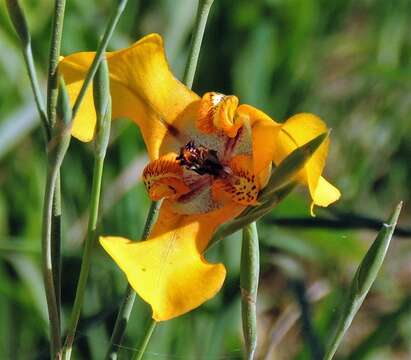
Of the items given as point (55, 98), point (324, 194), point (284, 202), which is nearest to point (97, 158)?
point (55, 98)

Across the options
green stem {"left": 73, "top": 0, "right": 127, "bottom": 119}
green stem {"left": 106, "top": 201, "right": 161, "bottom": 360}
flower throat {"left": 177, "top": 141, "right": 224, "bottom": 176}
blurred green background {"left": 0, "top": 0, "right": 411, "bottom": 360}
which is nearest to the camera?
green stem {"left": 73, "top": 0, "right": 127, "bottom": 119}

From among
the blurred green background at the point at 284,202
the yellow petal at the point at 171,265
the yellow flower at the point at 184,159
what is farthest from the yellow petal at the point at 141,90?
the blurred green background at the point at 284,202

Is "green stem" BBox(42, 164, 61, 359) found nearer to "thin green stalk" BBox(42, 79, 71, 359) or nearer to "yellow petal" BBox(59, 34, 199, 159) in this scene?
"thin green stalk" BBox(42, 79, 71, 359)

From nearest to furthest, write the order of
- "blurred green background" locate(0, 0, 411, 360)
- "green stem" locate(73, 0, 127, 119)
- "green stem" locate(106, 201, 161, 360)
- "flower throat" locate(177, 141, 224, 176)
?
"green stem" locate(73, 0, 127, 119)
"green stem" locate(106, 201, 161, 360)
"flower throat" locate(177, 141, 224, 176)
"blurred green background" locate(0, 0, 411, 360)

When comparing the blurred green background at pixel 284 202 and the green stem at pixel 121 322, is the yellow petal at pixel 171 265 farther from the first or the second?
the blurred green background at pixel 284 202

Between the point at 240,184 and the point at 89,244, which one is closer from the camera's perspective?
the point at 89,244

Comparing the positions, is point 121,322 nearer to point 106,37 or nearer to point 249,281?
point 249,281

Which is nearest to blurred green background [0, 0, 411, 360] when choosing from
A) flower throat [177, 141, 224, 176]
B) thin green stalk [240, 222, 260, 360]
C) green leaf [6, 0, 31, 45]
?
flower throat [177, 141, 224, 176]

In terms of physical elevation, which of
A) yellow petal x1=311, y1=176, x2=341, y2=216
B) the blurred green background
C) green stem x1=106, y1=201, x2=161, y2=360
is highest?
yellow petal x1=311, y1=176, x2=341, y2=216
